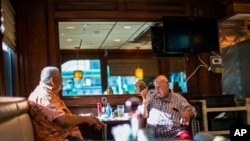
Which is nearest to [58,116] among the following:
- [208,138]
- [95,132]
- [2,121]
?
[2,121]

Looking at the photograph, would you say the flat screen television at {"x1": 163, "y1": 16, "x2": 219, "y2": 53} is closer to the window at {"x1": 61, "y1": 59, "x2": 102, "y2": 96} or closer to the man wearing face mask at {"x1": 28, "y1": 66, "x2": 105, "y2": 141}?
the window at {"x1": 61, "y1": 59, "x2": 102, "y2": 96}

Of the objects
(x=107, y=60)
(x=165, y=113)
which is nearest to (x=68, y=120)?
(x=165, y=113)

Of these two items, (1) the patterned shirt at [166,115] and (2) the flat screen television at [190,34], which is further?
(2) the flat screen television at [190,34]

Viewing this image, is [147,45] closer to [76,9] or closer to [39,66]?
[76,9]

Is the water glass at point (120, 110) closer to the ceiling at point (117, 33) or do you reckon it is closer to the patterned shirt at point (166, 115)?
the patterned shirt at point (166, 115)

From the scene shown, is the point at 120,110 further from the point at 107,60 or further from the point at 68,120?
the point at 107,60

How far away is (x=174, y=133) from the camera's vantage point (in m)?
3.80

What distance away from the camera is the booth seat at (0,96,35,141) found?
1.87m

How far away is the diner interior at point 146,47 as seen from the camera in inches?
179

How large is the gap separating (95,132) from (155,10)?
204 cm

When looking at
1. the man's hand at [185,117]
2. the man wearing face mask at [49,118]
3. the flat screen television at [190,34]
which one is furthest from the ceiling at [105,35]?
the man wearing face mask at [49,118]

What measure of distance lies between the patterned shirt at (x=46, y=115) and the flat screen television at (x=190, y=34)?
232 cm

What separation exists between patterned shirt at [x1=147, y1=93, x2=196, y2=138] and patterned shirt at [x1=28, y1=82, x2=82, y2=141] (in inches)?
47.5

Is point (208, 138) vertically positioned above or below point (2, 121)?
below
